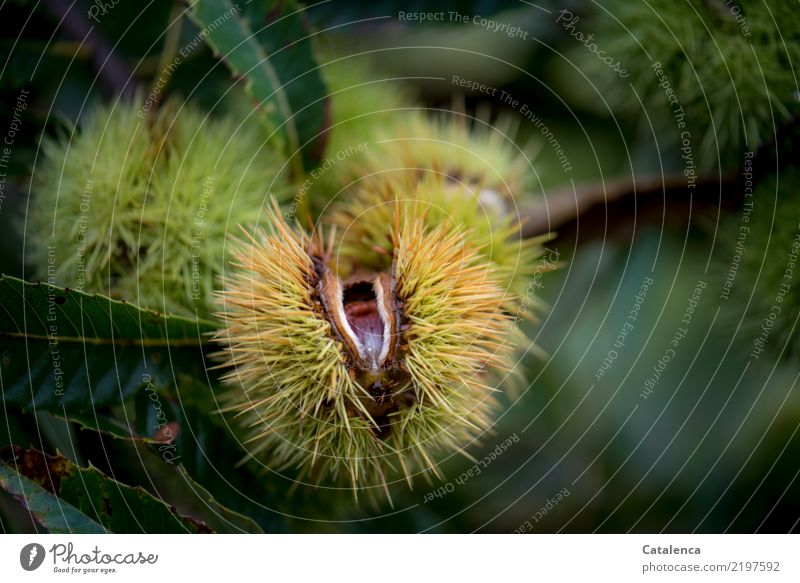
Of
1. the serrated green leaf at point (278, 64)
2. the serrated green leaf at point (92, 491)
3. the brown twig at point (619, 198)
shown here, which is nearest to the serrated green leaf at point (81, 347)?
the serrated green leaf at point (92, 491)

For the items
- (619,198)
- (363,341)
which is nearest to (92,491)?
(363,341)

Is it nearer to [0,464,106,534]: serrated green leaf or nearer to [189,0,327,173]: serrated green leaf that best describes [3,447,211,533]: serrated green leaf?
[0,464,106,534]: serrated green leaf

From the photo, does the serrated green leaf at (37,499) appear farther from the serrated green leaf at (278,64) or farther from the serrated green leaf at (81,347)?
the serrated green leaf at (278,64)

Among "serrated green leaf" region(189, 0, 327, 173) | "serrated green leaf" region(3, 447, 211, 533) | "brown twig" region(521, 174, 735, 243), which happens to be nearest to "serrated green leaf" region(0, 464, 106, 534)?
"serrated green leaf" region(3, 447, 211, 533)

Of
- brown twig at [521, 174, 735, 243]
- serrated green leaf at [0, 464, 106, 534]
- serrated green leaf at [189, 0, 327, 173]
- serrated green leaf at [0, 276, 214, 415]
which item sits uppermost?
serrated green leaf at [189, 0, 327, 173]

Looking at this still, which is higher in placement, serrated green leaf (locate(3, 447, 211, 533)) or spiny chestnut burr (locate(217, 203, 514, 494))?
spiny chestnut burr (locate(217, 203, 514, 494))
